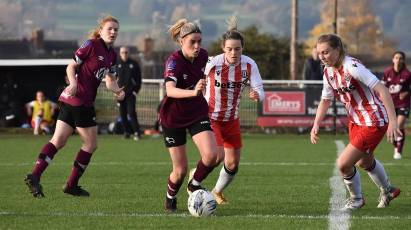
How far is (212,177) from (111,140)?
26.3 feet

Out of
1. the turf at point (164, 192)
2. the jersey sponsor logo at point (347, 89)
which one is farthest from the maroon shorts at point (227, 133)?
the jersey sponsor logo at point (347, 89)

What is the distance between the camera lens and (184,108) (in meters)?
9.57

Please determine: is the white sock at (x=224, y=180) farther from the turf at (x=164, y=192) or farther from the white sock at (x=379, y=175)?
the white sock at (x=379, y=175)

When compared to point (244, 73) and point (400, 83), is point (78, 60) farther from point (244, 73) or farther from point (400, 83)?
point (400, 83)

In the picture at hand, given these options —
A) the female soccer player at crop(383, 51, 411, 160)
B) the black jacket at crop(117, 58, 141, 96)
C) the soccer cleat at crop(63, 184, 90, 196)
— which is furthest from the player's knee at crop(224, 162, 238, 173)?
the black jacket at crop(117, 58, 141, 96)

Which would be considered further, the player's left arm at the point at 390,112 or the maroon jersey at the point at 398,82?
the maroon jersey at the point at 398,82

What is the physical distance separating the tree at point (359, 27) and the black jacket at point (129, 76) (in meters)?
84.1

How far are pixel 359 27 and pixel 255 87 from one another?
105165 millimetres

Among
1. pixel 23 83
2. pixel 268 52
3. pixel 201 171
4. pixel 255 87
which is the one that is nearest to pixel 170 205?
pixel 201 171

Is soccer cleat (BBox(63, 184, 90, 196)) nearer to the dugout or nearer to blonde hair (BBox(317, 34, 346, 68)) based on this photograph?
blonde hair (BBox(317, 34, 346, 68))

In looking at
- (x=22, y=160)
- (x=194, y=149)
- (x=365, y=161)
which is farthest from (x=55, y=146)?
(x=194, y=149)

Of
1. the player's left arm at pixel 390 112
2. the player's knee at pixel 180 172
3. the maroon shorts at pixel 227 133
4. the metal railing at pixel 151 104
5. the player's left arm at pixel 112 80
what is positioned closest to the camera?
the player's left arm at pixel 390 112

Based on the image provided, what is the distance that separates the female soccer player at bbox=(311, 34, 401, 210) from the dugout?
603 inches

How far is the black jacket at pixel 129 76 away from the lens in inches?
819
